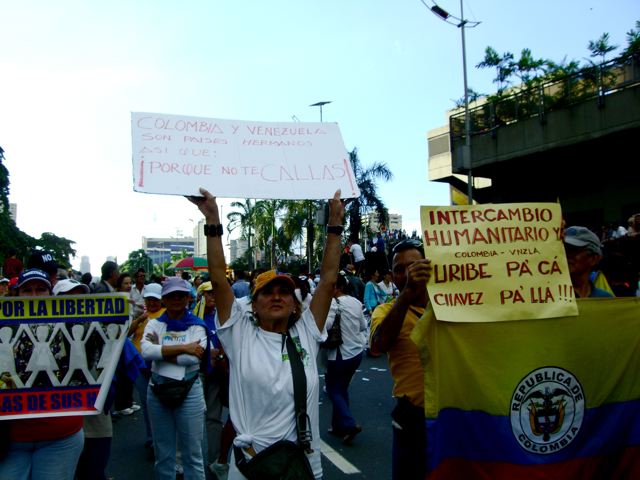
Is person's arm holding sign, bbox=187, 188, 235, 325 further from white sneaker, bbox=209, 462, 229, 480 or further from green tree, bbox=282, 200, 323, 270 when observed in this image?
green tree, bbox=282, 200, 323, 270

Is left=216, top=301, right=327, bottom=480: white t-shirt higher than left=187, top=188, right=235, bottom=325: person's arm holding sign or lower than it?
lower

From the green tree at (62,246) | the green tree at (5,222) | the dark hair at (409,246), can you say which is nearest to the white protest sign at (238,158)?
the dark hair at (409,246)

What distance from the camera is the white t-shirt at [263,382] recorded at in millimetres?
2932

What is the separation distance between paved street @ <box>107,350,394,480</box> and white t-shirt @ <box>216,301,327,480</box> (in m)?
2.67

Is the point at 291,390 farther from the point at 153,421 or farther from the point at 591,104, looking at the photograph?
the point at 591,104

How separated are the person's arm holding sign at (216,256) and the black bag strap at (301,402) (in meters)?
0.45

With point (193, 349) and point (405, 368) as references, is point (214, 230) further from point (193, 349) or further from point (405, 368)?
point (193, 349)

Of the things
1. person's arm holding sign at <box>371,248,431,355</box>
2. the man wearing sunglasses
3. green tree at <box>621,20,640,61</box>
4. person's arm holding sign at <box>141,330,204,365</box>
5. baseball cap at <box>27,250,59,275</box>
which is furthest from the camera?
green tree at <box>621,20,640,61</box>

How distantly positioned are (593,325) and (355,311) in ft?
15.0

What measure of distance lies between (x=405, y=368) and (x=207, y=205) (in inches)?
53.1

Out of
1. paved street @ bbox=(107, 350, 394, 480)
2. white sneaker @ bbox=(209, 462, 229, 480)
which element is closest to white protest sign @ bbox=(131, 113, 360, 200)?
white sneaker @ bbox=(209, 462, 229, 480)

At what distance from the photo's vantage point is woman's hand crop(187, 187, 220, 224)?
3.13m

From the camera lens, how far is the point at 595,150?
20891mm

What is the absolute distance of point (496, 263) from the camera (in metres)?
2.88
